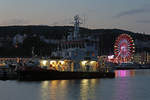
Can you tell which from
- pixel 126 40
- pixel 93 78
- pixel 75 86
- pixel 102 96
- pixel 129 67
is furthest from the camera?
pixel 129 67

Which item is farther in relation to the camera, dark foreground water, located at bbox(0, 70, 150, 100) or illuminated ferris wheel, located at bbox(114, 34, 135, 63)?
illuminated ferris wheel, located at bbox(114, 34, 135, 63)

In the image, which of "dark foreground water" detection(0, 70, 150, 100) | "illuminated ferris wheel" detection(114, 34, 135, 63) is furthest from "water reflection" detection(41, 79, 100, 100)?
"illuminated ferris wheel" detection(114, 34, 135, 63)

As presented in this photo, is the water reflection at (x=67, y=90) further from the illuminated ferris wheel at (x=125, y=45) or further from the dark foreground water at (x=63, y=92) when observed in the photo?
the illuminated ferris wheel at (x=125, y=45)

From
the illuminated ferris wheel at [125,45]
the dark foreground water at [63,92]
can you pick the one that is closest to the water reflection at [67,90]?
the dark foreground water at [63,92]

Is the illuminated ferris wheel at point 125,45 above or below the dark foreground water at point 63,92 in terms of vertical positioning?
above

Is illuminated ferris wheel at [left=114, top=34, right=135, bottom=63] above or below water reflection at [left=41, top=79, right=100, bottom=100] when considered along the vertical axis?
above

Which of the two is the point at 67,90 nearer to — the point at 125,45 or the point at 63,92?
the point at 63,92

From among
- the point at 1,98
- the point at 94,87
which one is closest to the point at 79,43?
the point at 94,87

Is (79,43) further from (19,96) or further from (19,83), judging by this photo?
(19,96)

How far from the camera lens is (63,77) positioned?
52.4 meters

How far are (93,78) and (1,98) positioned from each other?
74.0ft

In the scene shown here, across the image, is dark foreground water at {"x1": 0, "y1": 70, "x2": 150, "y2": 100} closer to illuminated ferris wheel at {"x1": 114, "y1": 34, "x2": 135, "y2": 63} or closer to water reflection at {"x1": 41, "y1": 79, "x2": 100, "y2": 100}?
water reflection at {"x1": 41, "y1": 79, "x2": 100, "y2": 100}

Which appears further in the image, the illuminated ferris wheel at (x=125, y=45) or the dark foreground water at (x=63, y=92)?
the illuminated ferris wheel at (x=125, y=45)

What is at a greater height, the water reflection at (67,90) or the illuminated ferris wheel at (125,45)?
the illuminated ferris wheel at (125,45)
